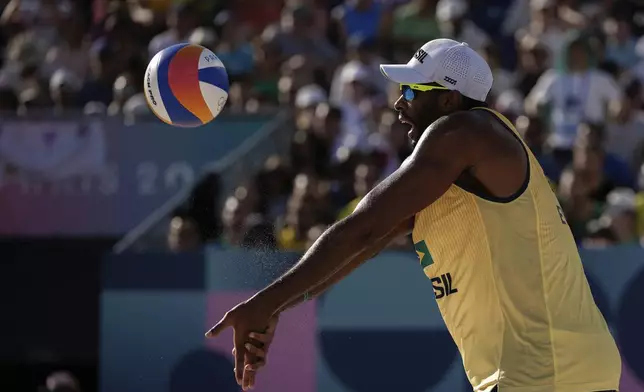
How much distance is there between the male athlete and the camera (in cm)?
395

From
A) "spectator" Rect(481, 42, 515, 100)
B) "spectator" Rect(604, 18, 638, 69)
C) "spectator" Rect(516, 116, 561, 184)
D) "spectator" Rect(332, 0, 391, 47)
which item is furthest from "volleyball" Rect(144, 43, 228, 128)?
"spectator" Rect(604, 18, 638, 69)

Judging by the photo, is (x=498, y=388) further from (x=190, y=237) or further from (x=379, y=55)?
(x=379, y=55)

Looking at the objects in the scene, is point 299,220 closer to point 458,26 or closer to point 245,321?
point 458,26

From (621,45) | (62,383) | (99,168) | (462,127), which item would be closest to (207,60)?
(462,127)

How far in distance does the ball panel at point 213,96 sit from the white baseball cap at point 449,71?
194 cm

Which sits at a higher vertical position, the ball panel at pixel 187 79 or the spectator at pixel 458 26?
the spectator at pixel 458 26

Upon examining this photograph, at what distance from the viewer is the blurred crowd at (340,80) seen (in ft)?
31.0

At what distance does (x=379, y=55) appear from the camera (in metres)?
11.6

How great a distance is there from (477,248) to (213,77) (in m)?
2.35

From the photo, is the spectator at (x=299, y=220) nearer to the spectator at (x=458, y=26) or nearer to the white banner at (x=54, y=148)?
the white banner at (x=54, y=148)

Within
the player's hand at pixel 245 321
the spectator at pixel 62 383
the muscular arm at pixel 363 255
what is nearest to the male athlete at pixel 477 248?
the player's hand at pixel 245 321

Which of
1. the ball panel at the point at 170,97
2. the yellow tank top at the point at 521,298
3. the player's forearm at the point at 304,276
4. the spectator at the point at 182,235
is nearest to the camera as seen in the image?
the player's forearm at the point at 304,276

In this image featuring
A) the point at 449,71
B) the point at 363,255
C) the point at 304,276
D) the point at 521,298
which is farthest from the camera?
the point at 363,255

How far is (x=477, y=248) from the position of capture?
4203 mm
